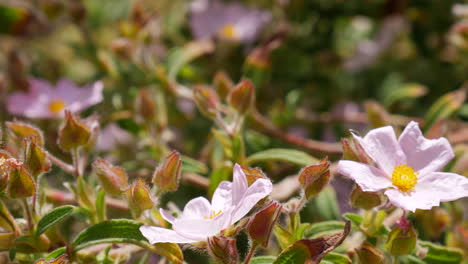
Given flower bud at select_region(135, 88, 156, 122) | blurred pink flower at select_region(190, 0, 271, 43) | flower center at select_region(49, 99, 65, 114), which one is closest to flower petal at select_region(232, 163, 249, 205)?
flower bud at select_region(135, 88, 156, 122)

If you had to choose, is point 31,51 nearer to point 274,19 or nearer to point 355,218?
point 274,19

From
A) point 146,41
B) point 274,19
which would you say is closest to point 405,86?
point 274,19

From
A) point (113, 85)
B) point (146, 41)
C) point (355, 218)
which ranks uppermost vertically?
point (146, 41)

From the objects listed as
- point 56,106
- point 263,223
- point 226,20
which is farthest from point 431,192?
point 226,20

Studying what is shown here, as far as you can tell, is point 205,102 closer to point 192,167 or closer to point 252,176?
point 192,167

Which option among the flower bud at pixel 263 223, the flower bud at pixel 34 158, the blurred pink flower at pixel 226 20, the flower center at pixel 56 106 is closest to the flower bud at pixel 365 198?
the flower bud at pixel 263 223

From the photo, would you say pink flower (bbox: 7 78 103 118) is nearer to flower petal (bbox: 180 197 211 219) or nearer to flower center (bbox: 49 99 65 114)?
flower center (bbox: 49 99 65 114)
